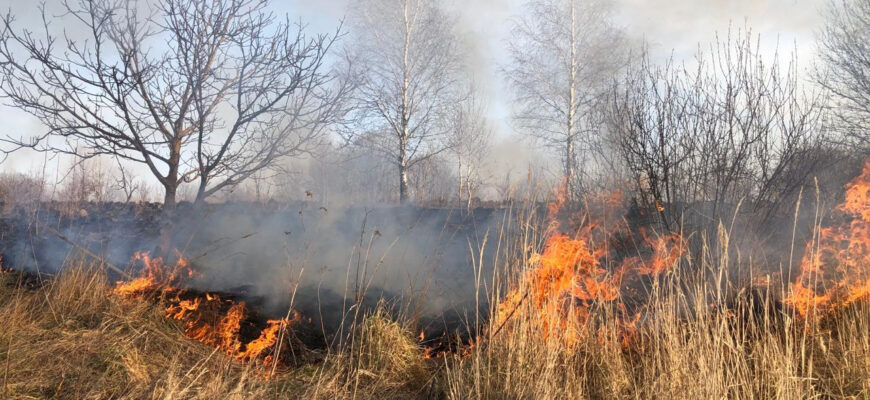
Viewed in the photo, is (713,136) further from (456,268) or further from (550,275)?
(456,268)

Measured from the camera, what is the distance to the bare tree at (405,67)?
13.8 metres

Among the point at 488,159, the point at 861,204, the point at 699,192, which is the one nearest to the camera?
the point at 699,192

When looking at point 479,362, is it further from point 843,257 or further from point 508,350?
point 843,257

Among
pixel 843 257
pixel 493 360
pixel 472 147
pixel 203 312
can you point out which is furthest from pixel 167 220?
pixel 472 147

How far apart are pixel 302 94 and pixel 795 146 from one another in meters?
4.60

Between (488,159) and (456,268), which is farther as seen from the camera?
(488,159)

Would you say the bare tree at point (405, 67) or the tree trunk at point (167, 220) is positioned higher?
the bare tree at point (405, 67)

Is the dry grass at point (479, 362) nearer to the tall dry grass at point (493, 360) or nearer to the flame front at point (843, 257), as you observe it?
the tall dry grass at point (493, 360)

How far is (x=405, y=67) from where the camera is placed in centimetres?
1382

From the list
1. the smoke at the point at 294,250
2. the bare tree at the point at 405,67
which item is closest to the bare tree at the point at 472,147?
the bare tree at the point at 405,67

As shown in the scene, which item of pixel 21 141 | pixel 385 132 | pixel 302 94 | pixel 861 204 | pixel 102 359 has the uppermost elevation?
pixel 385 132

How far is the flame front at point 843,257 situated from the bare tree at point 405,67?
361 inches

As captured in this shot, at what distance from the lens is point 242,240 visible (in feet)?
21.5

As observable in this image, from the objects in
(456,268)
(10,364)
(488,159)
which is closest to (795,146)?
(456,268)
